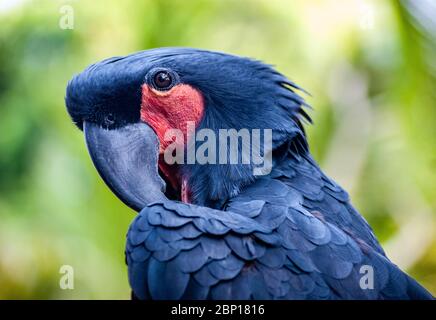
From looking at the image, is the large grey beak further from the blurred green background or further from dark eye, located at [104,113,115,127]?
the blurred green background

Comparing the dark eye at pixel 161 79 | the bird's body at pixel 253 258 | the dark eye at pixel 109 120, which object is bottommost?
the bird's body at pixel 253 258

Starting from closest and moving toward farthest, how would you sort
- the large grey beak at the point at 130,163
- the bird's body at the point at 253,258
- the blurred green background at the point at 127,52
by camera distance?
1. the bird's body at the point at 253,258
2. the large grey beak at the point at 130,163
3. the blurred green background at the point at 127,52

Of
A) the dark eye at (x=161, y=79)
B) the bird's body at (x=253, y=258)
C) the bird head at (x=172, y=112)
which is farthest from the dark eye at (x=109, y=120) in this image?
the bird's body at (x=253, y=258)

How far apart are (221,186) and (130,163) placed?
29cm

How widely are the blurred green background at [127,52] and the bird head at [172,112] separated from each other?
1675mm

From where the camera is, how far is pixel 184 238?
64.3 inches

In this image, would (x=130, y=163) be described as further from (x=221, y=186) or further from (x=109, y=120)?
(x=221, y=186)

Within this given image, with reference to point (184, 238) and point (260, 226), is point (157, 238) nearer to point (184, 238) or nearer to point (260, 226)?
point (184, 238)

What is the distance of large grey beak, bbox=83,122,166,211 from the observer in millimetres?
1964

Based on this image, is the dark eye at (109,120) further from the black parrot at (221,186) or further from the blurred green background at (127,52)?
the blurred green background at (127,52)

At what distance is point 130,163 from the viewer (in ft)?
6.46

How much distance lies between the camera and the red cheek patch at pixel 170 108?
2.03 m

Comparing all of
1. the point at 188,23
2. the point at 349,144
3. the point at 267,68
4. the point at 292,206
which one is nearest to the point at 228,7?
the point at 188,23

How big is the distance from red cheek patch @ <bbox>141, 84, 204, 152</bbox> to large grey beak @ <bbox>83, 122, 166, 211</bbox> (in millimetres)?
56
